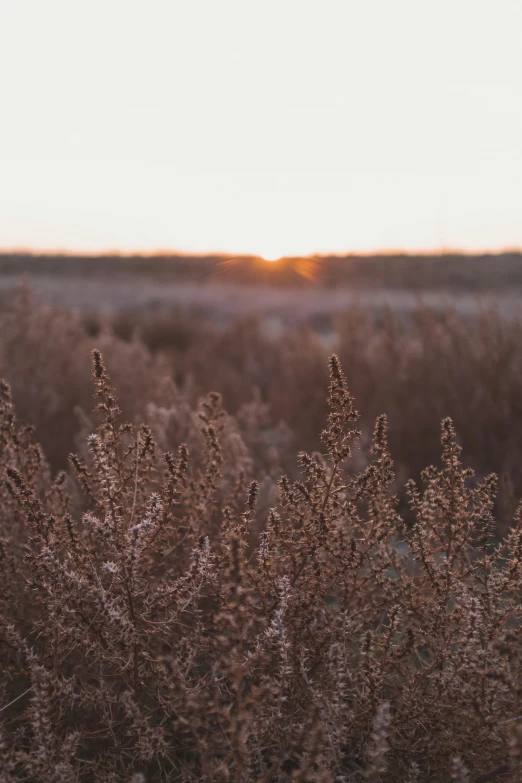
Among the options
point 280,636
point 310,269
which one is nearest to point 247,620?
point 280,636

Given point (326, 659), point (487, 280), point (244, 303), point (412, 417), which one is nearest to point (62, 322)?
point (412, 417)

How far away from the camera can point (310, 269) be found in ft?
177

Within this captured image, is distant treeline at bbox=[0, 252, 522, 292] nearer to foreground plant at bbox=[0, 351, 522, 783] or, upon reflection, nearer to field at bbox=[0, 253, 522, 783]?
field at bbox=[0, 253, 522, 783]

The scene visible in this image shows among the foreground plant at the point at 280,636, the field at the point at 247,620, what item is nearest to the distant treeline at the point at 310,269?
the field at the point at 247,620

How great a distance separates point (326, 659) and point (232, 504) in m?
0.84

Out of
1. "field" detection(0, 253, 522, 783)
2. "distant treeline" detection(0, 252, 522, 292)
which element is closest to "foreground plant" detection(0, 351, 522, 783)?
"field" detection(0, 253, 522, 783)

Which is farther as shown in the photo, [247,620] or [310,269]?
[310,269]

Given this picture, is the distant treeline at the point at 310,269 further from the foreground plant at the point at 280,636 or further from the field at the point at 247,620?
the foreground plant at the point at 280,636

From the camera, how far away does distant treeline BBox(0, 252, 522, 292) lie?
51.4 meters

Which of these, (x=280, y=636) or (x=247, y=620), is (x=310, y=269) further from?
(x=280, y=636)

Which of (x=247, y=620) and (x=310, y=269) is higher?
(x=310, y=269)

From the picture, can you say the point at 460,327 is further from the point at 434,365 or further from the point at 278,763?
the point at 278,763

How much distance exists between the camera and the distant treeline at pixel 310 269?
5138 cm

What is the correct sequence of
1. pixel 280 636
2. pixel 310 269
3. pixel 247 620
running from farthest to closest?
pixel 310 269 < pixel 247 620 < pixel 280 636
